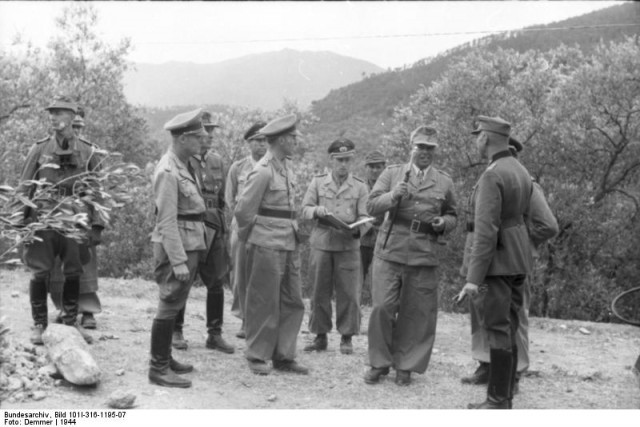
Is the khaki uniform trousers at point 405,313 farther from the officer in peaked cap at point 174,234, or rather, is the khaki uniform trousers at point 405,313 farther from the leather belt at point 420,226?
the officer in peaked cap at point 174,234

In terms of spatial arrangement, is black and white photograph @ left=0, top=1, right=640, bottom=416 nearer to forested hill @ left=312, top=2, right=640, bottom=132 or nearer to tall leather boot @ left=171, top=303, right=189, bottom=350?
tall leather boot @ left=171, top=303, right=189, bottom=350

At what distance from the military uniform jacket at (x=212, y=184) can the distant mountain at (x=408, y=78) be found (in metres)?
13.6

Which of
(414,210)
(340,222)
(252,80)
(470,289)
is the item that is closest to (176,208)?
(340,222)

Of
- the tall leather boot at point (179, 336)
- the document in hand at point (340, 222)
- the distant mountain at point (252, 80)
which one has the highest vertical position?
the distant mountain at point (252, 80)

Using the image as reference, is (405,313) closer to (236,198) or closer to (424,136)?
(424,136)

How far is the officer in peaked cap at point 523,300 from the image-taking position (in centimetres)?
569

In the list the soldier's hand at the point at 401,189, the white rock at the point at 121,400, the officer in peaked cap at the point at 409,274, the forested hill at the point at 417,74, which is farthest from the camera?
the forested hill at the point at 417,74

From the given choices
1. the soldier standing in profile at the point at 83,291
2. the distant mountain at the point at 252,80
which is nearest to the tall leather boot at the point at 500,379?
the soldier standing in profile at the point at 83,291

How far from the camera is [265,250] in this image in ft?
18.8

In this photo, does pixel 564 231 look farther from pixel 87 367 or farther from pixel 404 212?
pixel 87 367

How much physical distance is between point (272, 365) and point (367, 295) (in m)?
10.1

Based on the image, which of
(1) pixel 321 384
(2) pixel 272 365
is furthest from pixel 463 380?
(2) pixel 272 365

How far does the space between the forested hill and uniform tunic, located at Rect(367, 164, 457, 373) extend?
14065 mm

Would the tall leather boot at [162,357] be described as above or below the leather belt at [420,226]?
below
